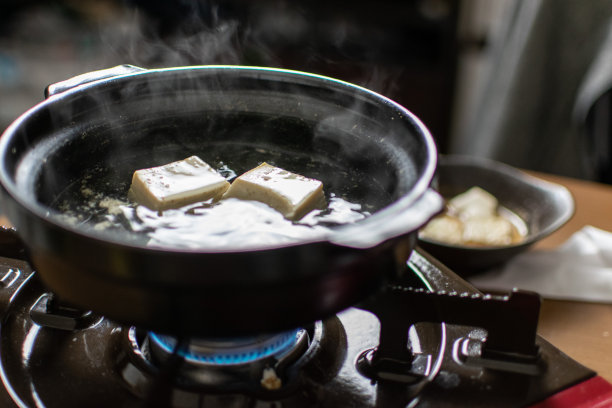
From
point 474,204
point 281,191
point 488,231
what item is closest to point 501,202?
point 474,204

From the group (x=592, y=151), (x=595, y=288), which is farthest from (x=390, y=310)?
(x=592, y=151)

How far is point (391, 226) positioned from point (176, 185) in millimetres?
449

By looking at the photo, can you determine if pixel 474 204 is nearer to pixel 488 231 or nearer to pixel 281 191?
pixel 488 231

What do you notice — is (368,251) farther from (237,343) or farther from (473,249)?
(473,249)

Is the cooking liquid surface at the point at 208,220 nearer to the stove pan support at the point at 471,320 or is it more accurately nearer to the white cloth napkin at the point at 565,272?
the stove pan support at the point at 471,320

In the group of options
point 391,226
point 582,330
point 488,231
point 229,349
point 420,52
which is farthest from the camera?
point 420,52

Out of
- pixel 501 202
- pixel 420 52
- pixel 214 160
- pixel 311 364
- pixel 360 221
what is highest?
pixel 360 221

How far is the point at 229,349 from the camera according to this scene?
3.20 feet

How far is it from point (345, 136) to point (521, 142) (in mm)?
1940

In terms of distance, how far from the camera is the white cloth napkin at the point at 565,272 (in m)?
1.45

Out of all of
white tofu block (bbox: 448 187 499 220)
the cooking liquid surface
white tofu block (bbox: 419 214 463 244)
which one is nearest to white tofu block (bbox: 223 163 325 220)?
the cooking liquid surface

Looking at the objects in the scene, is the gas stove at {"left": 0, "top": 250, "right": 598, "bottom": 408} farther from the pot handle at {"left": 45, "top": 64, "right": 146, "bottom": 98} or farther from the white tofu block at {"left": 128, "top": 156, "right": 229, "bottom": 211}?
the pot handle at {"left": 45, "top": 64, "right": 146, "bottom": 98}

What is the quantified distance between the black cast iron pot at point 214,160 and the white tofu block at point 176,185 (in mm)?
76

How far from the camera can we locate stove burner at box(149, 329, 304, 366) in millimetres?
967
